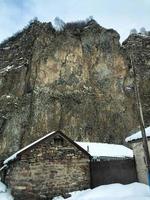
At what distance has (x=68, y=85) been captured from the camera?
44156mm

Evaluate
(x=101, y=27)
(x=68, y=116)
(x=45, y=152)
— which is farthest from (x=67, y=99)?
(x=45, y=152)

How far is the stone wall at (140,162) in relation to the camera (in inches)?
850

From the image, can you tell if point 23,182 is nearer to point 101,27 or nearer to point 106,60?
point 106,60

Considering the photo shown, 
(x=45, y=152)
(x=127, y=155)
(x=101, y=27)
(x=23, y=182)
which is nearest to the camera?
(x=23, y=182)

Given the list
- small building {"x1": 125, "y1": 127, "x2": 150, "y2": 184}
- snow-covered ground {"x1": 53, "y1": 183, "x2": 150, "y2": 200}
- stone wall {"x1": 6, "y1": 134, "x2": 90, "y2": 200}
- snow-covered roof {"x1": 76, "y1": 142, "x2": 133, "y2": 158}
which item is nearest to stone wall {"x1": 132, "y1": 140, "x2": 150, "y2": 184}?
small building {"x1": 125, "y1": 127, "x2": 150, "y2": 184}

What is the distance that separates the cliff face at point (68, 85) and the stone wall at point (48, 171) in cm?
1873

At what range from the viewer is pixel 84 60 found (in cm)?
4750

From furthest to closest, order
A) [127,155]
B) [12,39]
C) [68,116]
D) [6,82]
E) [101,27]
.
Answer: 1. [12,39]
2. [101,27]
3. [6,82]
4. [68,116]
5. [127,155]

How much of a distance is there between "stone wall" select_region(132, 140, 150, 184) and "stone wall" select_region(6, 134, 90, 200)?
4.12 meters

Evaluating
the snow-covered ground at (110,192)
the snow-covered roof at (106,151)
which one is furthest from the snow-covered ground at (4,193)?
the snow-covered roof at (106,151)

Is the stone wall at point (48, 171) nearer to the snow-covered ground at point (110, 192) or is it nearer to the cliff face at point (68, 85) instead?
the snow-covered ground at point (110, 192)

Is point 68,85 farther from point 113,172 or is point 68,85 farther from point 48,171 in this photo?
point 48,171

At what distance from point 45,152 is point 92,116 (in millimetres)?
23278

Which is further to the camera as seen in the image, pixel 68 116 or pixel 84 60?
pixel 84 60
